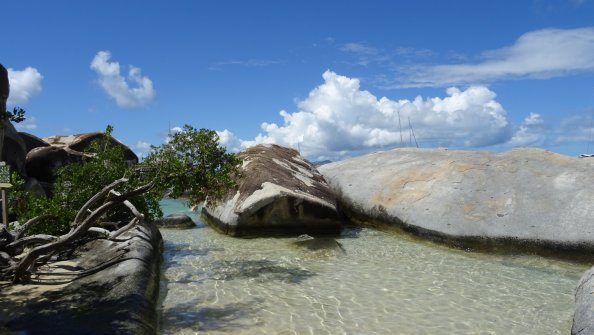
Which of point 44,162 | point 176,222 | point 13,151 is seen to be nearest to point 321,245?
point 176,222

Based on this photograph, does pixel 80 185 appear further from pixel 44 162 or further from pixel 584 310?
pixel 44 162

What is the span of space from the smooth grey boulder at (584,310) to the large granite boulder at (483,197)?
3.52m

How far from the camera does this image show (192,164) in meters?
9.79

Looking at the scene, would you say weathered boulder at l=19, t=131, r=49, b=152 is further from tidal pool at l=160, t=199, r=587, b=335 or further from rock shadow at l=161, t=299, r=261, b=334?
rock shadow at l=161, t=299, r=261, b=334

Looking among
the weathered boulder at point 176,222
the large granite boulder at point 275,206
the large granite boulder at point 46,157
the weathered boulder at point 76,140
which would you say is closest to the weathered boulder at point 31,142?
the large granite boulder at point 46,157

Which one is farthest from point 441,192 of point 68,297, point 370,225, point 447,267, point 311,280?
point 68,297

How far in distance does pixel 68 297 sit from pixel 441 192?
9498mm

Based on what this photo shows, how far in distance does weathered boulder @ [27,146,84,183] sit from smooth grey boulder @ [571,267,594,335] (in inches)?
953

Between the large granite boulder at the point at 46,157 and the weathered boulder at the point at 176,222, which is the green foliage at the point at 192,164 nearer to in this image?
the weathered boulder at the point at 176,222

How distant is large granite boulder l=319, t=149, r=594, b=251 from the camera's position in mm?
10547

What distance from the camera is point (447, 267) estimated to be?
9695mm

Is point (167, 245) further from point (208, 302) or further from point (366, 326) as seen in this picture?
point (366, 326)

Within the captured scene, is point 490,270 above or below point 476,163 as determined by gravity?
below

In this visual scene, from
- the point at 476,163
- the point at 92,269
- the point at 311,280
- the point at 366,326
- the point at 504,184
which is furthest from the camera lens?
the point at 476,163
